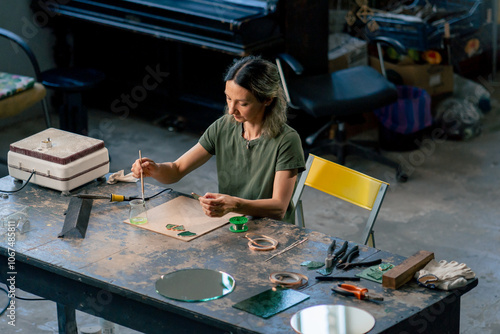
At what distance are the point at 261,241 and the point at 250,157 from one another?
0.56 metres

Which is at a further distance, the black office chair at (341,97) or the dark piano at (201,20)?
the dark piano at (201,20)

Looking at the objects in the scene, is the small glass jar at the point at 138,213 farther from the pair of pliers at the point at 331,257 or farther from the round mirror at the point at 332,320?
the round mirror at the point at 332,320

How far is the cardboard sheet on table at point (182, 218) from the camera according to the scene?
2.92 m

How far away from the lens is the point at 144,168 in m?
3.26

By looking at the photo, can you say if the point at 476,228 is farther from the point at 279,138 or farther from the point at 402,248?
the point at 279,138

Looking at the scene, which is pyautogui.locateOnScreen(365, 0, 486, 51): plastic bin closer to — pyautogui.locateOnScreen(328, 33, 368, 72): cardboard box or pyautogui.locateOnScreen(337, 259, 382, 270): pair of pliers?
pyautogui.locateOnScreen(328, 33, 368, 72): cardboard box

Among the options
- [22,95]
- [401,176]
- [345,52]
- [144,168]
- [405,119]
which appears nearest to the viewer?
[144,168]

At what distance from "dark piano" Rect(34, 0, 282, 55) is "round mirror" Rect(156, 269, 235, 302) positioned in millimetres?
2763

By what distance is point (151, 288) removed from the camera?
8.18ft

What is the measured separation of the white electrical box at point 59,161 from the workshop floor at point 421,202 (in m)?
0.76

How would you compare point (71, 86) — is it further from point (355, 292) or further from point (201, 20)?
point (355, 292)

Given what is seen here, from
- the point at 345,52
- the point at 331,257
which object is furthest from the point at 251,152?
the point at 345,52

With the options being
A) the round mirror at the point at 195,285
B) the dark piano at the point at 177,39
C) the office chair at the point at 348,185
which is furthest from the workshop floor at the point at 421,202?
the round mirror at the point at 195,285

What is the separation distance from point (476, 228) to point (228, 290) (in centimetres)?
253
